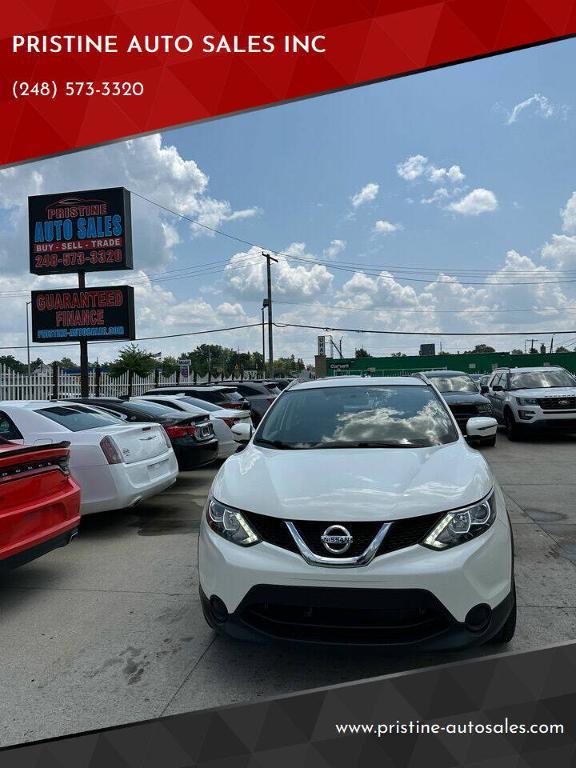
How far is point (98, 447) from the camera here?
6109 millimetres

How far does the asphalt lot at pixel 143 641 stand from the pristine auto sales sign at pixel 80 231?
15.3 meters

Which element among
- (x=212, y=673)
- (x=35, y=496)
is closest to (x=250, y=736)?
(x=212, y=673)

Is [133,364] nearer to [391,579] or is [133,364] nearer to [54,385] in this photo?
[54,385]

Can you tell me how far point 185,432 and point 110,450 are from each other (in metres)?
2.72

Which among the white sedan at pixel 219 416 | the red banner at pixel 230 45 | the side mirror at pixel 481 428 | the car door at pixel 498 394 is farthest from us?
the car door at pixel 498 394

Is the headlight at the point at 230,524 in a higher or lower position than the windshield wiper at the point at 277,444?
lower

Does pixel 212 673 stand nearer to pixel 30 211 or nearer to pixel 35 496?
pixel 35 496

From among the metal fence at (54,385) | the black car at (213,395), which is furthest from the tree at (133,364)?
the black car at (213,395)

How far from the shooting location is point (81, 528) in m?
6.70

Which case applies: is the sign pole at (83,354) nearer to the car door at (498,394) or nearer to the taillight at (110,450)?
the car door at (498,394)

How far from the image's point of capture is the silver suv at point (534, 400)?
516 inches

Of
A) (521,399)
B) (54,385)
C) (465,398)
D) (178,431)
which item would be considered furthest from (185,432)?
(54,385)

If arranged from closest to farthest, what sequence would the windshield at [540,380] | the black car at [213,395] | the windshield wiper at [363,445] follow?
the windshield wiper at [363,445] → the black car at [213,395] → the windshield at [540,380]

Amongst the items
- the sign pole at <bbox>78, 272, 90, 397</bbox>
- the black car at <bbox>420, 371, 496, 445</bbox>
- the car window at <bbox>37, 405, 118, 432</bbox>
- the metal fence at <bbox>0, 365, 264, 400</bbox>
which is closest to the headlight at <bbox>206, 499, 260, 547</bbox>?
the car window at <bbox>37, 405, 118, 432</bbox>
